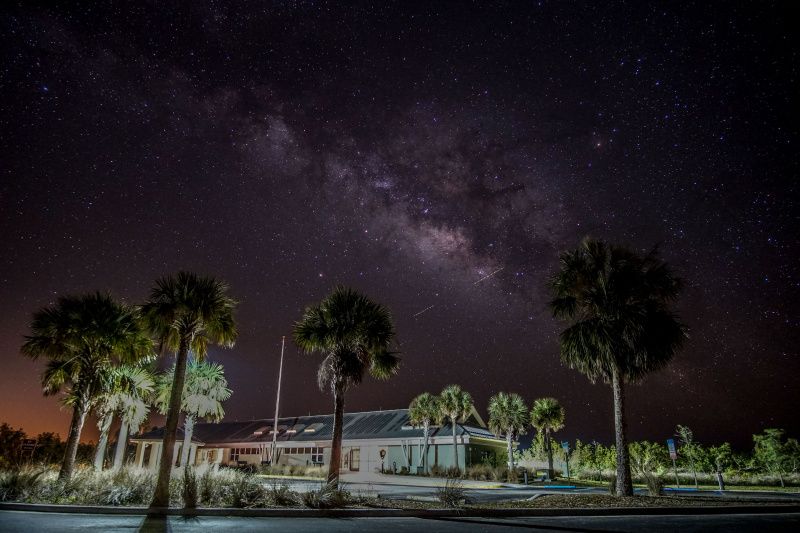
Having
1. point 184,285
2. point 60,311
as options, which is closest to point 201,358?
point 184,285

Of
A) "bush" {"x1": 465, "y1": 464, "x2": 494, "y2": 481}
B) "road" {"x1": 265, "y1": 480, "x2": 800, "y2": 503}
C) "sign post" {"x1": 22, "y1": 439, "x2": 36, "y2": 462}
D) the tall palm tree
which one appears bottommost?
"bush" {"x1": 465, "y1": 464, "x2": 494, "y2": 481}

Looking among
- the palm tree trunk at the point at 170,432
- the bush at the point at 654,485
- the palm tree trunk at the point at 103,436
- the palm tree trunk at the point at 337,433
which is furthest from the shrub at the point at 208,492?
the palm tree trunk at the point at 103,436

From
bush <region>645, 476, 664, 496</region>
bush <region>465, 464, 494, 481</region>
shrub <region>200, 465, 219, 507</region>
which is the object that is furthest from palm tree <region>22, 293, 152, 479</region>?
bush <region>465, 464, 494, 481</region>

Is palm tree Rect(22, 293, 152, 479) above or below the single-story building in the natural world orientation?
above

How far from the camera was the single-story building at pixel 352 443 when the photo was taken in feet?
145

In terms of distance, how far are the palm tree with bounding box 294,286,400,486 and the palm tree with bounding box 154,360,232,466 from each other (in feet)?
75.5

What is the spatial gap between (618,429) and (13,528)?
58.3ft

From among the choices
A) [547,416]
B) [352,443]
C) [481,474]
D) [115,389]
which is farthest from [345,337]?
[352,443]

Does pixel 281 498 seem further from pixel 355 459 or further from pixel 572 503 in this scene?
pixel 355 459

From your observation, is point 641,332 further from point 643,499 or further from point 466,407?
point 466,407

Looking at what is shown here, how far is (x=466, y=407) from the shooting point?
41.9m

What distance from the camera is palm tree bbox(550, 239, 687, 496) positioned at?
1759 centimetres

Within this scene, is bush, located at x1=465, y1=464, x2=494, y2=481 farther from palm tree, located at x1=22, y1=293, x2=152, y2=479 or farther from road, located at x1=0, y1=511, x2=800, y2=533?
palm tree, located at x1=22, y1=293, x2=152, y2=479

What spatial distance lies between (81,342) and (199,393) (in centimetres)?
2244
